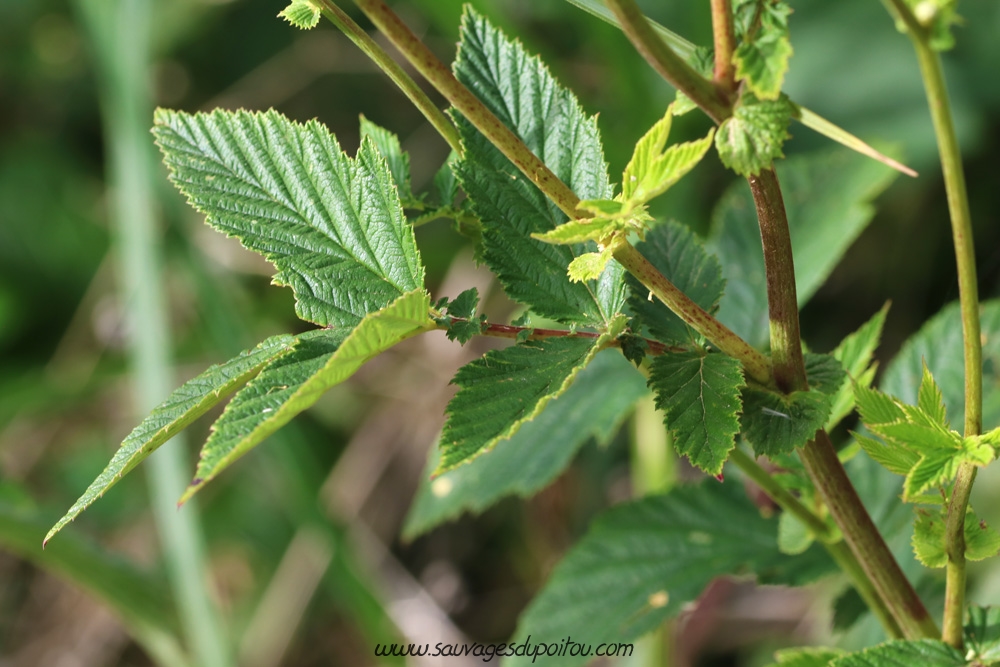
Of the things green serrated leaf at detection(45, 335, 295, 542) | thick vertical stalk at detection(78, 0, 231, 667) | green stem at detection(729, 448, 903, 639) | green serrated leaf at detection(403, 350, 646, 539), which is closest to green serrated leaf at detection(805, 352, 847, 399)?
green stem at detection(729, 448, 903, 639)

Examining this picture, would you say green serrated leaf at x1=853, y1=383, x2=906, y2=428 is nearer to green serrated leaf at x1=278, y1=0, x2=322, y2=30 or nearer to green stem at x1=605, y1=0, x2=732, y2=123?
green stem at x1=605, y1=0, x2=732, y2=123

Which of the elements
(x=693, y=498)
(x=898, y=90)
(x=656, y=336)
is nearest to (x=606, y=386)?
(x=693, y=498)

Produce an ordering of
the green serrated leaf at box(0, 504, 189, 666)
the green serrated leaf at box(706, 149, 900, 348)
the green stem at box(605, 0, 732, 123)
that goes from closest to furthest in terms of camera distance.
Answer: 1. the green stem at box(605, 0, 732, 123)
2. the green serrated leaf at box(706, 149, 900, 348)
3. the green serrated leaf at box(0, 504, 189, 666)

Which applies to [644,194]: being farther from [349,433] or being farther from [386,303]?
[349,433]

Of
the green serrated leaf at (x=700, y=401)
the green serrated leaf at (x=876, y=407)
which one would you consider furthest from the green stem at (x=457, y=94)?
the green serrated leaf at (x=876, y=407)

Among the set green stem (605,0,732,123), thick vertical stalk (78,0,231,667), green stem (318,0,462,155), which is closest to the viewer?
green stem (605,0,732,123)

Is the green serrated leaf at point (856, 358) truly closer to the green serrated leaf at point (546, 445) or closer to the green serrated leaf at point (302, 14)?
the green serrated leaf at point (546, 445)

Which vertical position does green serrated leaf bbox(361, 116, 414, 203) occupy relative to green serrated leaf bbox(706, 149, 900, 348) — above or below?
above
